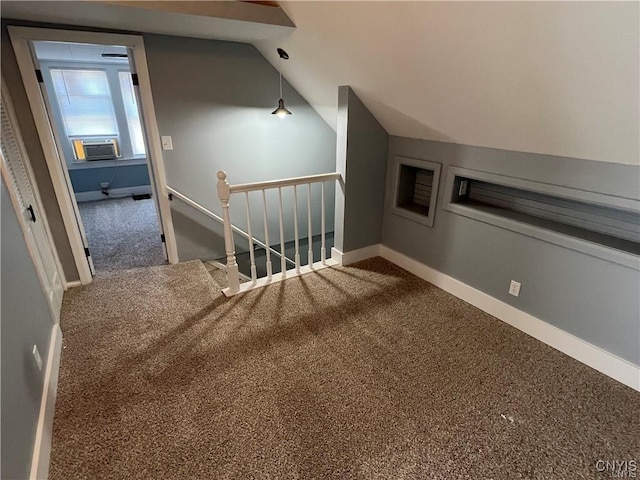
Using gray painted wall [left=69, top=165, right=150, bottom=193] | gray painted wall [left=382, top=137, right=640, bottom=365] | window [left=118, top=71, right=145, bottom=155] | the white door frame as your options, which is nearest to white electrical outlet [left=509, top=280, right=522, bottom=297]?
gray painted wall [left=382, top=137, right=640, bottom=365]

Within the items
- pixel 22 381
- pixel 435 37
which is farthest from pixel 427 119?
pixel 22 381

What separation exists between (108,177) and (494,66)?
6.09 meters

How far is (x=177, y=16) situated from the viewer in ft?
7.03

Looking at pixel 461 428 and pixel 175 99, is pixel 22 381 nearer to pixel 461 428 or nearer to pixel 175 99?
pixel 461 428

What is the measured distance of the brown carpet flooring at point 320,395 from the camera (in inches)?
59.5

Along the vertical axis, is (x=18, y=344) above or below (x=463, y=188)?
below

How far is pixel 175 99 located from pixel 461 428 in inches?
127

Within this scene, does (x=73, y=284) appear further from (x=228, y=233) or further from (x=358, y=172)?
(x=358, y=172)

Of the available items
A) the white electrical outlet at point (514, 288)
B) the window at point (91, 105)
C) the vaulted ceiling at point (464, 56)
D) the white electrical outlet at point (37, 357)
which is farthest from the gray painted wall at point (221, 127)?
the window at point (91, 105)

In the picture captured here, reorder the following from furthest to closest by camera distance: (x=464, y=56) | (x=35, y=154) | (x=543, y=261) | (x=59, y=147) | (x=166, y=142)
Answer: (x=166, y=142), (x=59, y=147), (x=35, y=154), (x=543, y=261), (x=464, y=56)

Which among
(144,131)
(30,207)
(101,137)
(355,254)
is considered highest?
(144,131)

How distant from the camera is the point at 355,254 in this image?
11.0ft

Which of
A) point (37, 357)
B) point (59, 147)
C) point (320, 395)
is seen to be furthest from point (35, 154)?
point (320, 395)

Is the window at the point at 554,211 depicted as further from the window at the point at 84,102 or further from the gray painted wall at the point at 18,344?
the window at the point at 84,102
